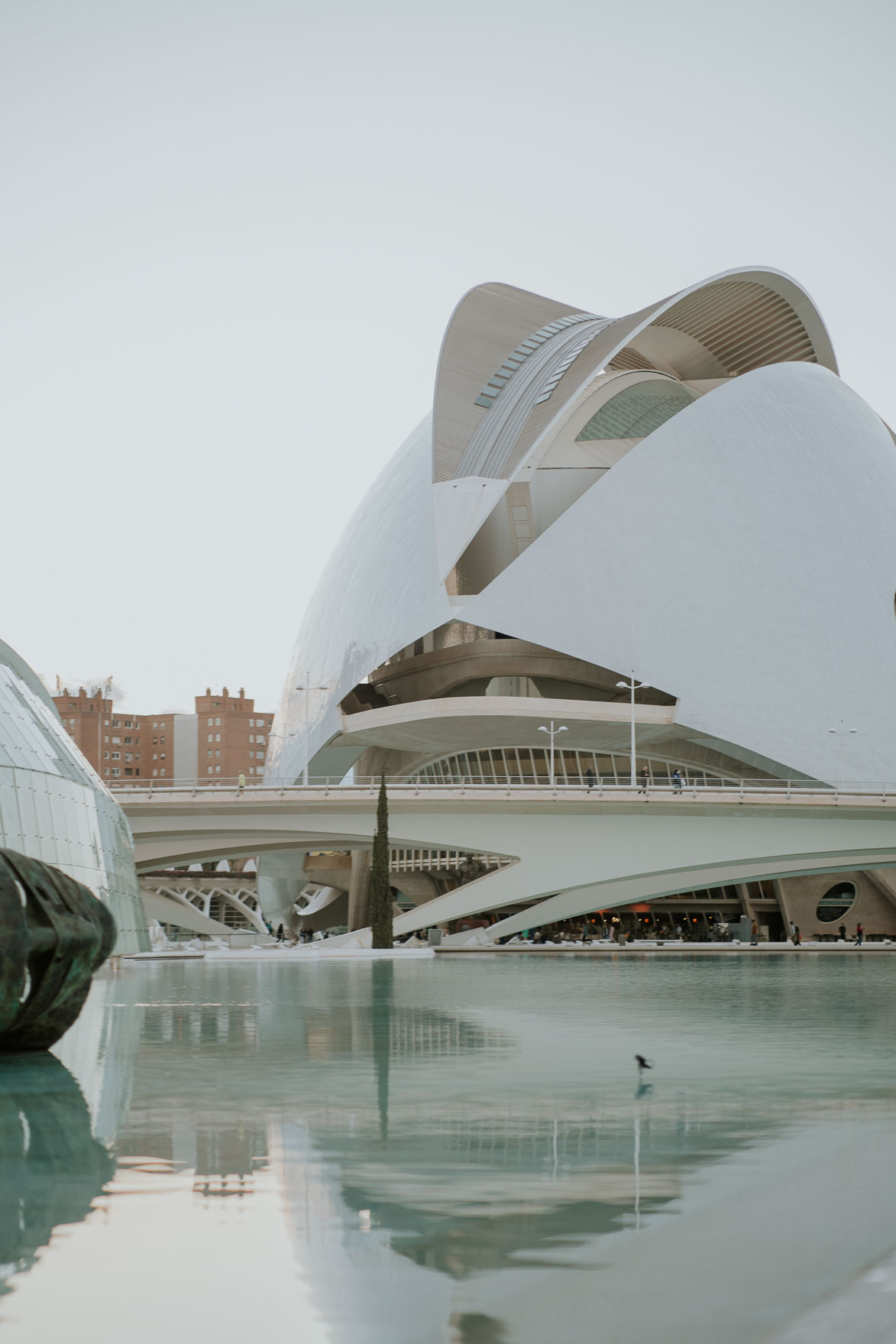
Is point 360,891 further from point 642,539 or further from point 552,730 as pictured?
point 642,539

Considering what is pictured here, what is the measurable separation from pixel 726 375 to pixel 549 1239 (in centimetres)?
5867

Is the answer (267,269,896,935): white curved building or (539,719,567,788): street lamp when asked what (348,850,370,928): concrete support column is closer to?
(267,269,896,935): white curved building

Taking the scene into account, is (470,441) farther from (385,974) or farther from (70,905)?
(70,905)

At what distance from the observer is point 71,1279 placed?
14.4 ft

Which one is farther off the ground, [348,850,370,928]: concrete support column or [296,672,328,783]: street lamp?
[296,672,328,783]: street lamp

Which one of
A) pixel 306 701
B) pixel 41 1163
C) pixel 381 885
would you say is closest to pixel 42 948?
pixel 41 1163

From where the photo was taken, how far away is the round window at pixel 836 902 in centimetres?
4600

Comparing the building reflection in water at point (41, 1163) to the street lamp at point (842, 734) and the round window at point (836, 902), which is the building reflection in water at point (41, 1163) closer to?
the street lamp at point (842, 734)

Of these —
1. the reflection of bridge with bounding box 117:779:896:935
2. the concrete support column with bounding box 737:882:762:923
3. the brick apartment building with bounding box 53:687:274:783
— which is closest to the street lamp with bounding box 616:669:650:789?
the reflection of bridge with bounding box 117:779:896:935

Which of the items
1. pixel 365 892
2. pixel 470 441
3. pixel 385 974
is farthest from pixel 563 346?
pixel 385 974

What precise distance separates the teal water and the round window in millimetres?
34484

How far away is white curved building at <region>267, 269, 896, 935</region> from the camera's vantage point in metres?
45.8

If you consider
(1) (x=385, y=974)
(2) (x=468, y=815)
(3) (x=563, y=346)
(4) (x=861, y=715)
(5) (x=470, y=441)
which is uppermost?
(3) (x=563, y=346)

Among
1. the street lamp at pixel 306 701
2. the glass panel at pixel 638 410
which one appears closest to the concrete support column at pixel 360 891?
the street lamp at pixel 306 701
